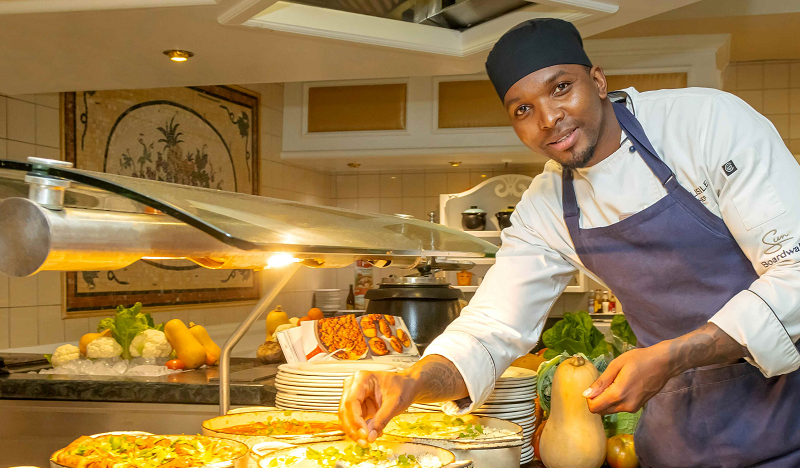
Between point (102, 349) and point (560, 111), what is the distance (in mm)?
1978

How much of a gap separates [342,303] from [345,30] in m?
3.78

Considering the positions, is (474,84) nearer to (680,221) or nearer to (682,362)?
(680,221)

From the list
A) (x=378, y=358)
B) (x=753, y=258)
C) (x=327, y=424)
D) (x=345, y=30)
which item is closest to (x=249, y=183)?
(x=345, y=30)

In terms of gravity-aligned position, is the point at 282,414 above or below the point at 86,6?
below

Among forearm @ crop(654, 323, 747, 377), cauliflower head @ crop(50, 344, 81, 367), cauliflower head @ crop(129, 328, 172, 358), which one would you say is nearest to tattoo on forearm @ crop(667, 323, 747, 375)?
forearm @ crop(654, 323, 747, 377)

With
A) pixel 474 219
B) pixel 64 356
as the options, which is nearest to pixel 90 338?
pixel 64 356

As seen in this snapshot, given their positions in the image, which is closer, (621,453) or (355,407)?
(355,407)

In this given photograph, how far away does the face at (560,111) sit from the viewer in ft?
4.72

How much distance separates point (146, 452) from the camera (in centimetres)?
117

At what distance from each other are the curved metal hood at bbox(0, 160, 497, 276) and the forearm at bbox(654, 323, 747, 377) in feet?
1.64

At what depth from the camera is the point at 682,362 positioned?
118 cm

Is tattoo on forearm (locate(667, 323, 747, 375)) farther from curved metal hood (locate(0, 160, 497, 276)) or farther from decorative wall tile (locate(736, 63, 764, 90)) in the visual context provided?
decorative wall tile (locate(736, 63, 764, 90))

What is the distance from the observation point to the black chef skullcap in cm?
146

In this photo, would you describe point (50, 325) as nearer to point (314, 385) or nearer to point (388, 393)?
point (314, 385)
